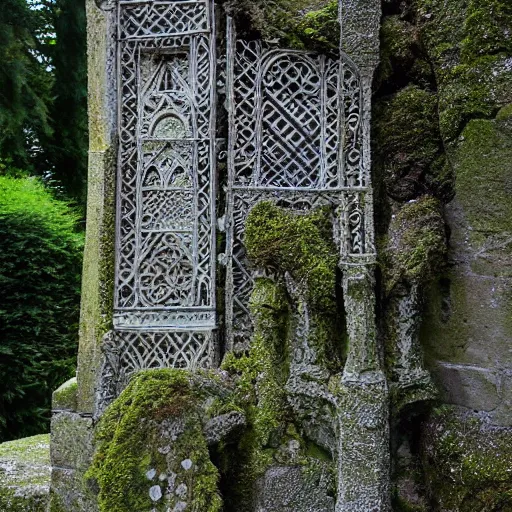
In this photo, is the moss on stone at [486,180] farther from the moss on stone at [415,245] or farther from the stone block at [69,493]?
the stone block at [69,493]

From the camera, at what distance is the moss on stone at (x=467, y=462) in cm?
291

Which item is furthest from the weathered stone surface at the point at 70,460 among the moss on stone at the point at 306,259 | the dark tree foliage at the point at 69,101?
the dark tree foliage at the point at 69,101

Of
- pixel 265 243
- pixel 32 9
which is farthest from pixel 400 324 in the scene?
pixel 32 9

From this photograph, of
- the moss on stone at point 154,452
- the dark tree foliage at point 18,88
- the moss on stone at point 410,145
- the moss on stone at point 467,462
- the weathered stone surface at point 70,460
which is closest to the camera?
the moss on stone at point 154,452

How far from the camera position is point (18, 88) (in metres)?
10.6

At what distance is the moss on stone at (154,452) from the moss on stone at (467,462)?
3.48 ft

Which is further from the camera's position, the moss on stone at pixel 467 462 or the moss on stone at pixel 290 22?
the moss on stone at pixel 290 22

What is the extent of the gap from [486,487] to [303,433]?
0.86m

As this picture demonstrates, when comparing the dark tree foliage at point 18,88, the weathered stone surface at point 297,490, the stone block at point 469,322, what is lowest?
the weathered stone surface at point 297,490

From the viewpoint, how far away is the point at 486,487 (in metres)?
2.93

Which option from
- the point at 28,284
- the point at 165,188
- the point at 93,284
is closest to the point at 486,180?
the point at 165,188

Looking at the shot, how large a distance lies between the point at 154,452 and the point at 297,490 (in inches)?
28.9

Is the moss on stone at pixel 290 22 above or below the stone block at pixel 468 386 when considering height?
above

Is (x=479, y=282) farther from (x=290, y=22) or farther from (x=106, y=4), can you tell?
(x=106, y=4)
